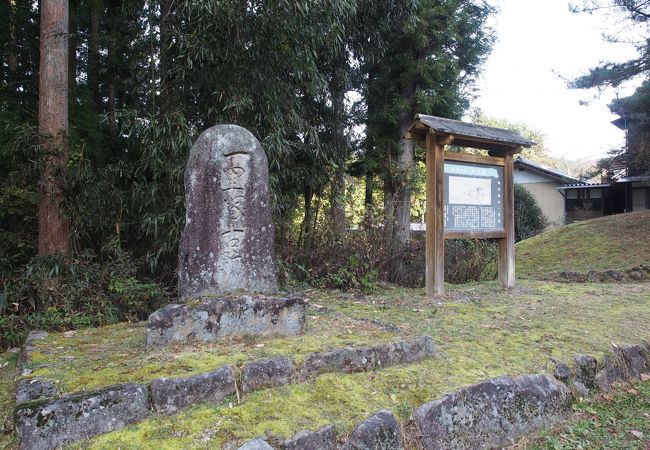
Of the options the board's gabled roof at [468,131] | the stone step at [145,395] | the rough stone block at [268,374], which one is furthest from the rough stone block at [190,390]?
the board's gabled roof at [468,131]

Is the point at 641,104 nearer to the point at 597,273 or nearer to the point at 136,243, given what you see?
the point at 597,273

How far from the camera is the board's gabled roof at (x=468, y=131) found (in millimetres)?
7109

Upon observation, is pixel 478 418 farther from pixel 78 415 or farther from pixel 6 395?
pixel 6 395

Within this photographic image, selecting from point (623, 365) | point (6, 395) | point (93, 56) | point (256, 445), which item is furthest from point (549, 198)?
point (6, 395)

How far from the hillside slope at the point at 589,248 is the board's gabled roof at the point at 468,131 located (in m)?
4.34

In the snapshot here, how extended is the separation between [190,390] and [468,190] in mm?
5951

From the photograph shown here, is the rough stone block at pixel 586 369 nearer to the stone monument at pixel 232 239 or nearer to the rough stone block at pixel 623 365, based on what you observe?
the rough stone block at pixel 623 365

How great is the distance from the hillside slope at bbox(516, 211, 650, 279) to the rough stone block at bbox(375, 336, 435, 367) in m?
8.02

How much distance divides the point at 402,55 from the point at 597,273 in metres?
6.60

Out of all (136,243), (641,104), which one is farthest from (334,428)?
(641,104)

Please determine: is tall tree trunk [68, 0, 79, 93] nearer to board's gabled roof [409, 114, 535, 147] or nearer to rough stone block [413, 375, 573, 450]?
board's gabled roof [409, 114, 535, 147]

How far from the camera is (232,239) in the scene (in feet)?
14.2

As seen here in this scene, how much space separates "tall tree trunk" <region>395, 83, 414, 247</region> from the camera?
10.3 metres

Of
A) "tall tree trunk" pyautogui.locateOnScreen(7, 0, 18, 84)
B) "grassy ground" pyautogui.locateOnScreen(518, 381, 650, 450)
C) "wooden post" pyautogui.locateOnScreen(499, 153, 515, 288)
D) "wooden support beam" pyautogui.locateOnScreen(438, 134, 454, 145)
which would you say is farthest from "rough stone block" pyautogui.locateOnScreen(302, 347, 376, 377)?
"tall tree trunk" pyautogui.locateOnScreen(7, 0, 18, 84)
